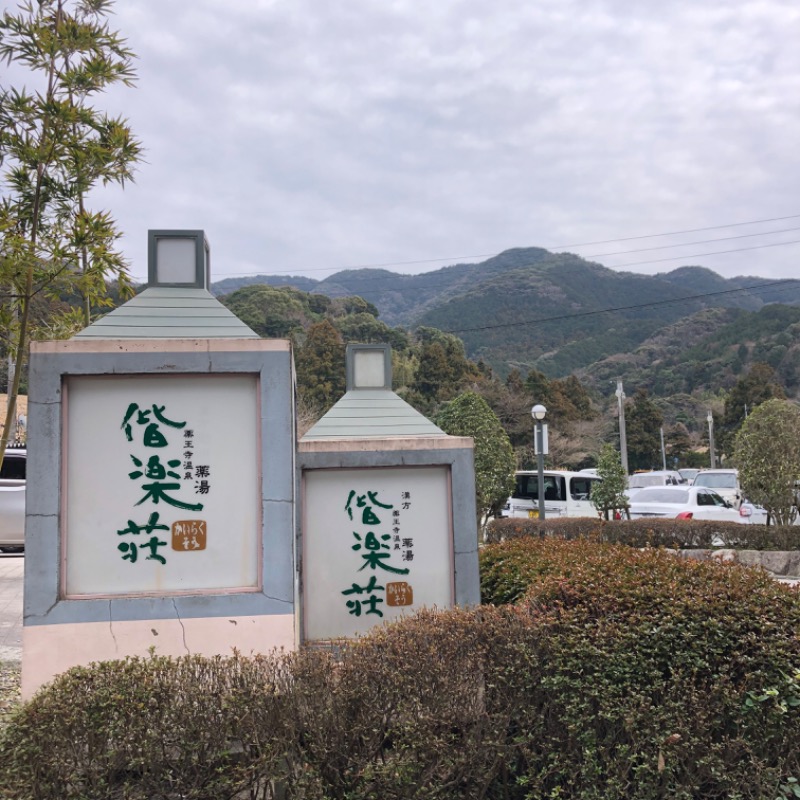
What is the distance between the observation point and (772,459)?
13.9m

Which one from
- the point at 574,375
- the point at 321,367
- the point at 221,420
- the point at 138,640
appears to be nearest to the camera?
the point at 138,640

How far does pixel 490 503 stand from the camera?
15.7 meters

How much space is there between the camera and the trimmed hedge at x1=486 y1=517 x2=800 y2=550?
1330 cm

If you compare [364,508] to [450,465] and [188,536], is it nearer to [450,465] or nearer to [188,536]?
[450,465]

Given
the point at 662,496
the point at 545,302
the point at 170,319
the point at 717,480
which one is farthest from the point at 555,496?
the point at 545,302

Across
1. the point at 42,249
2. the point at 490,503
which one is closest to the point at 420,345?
the point at 490,503

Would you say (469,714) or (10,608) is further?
(10,608)

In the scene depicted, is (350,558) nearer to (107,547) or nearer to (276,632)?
(276,632)

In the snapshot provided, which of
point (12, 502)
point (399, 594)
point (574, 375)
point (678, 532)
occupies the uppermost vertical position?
point (574, 375)

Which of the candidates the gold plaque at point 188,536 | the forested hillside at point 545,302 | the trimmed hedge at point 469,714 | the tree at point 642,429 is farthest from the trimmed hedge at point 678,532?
the forested hillside at point 545,302

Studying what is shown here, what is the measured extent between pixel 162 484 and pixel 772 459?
12.3 meters

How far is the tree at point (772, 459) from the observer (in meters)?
13.8

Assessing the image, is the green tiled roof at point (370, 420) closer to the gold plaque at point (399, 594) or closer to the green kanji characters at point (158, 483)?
the gold plaque at point (399, 594)

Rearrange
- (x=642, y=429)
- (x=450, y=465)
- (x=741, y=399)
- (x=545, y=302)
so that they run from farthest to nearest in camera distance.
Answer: (x=545, y=302), (x=642, y=429), (x=741, y=399), (x=450, y=465)
